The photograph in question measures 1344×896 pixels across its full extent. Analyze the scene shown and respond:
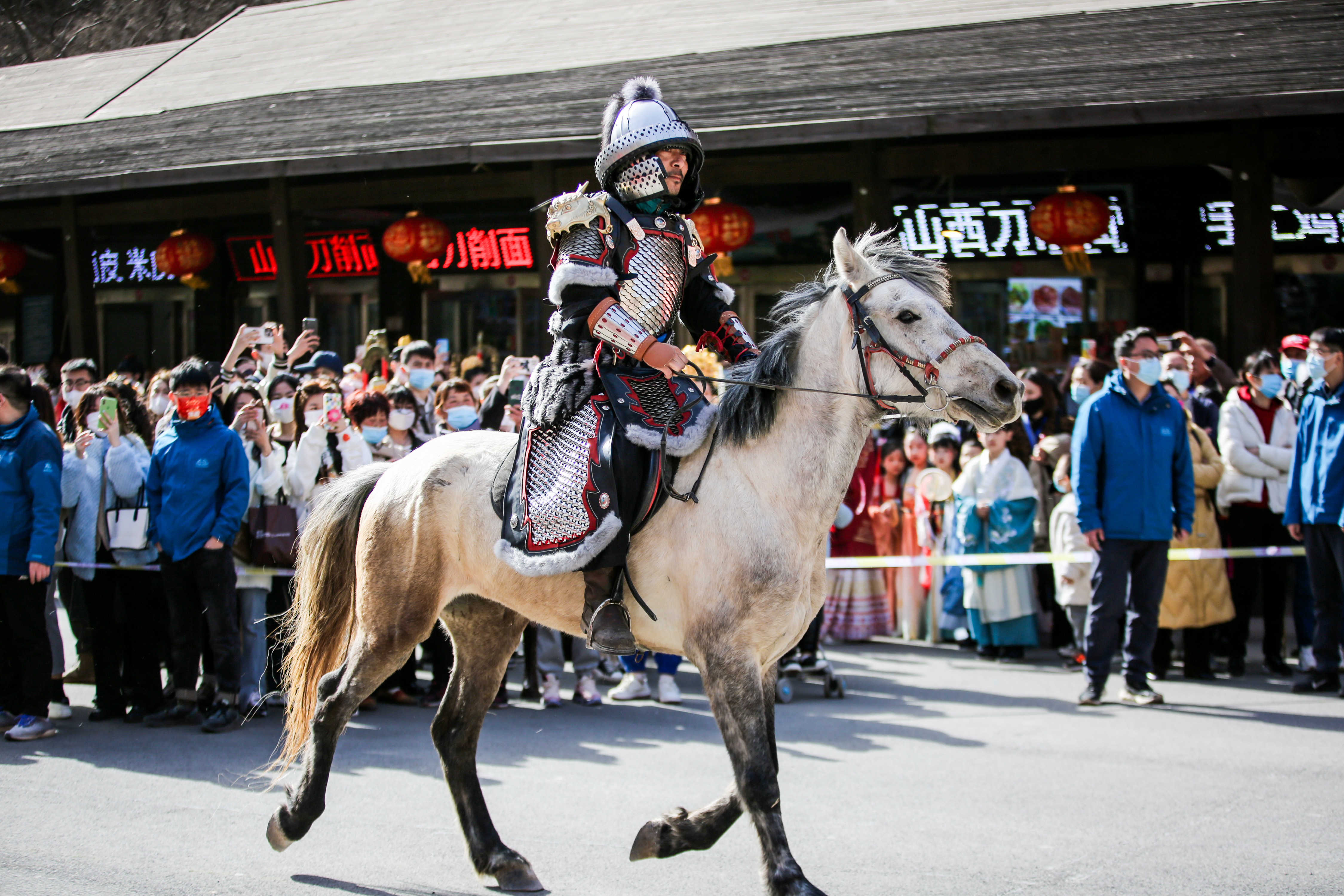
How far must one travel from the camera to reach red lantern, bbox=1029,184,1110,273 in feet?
41.6

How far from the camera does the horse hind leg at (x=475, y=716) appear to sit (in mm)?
4785

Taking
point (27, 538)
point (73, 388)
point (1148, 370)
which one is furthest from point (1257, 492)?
point (73, 388)

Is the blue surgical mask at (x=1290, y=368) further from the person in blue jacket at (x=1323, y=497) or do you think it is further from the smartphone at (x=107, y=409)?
the smartphone at (x=107, y=409)

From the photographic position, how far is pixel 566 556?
4.50 m

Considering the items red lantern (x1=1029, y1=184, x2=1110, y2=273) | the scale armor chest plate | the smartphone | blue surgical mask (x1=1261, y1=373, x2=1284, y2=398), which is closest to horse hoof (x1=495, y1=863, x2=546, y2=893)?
the scale armor chest plate

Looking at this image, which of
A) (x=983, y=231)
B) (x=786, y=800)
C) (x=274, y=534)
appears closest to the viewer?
(x=786, y=800)

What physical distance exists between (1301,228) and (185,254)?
551 inches

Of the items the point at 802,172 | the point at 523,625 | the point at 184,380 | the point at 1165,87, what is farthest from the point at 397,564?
the point at 802,172

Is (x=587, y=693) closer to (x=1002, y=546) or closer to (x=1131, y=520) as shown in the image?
(x=1002, y=546)

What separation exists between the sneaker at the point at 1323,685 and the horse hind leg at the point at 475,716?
607 cm

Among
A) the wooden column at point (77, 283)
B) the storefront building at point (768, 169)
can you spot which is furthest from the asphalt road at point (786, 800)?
the wooden column at point (77, 283)

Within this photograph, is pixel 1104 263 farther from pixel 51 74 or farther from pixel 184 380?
pixel 51 74

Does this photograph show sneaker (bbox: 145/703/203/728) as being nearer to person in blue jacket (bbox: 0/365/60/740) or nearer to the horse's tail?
person in blue jacket (bbox: 0/365/60/740)

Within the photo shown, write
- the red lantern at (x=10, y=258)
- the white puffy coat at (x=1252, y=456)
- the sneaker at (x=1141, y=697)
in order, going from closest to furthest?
the sneaker at (x=1141, y=697), the white puffy coat at (x=1252, y=456), the red lantern at (x=10, y=258)
